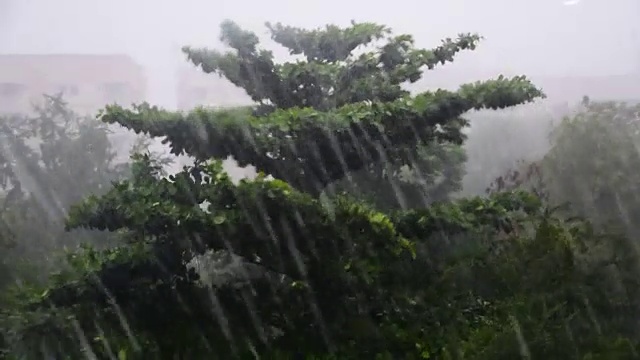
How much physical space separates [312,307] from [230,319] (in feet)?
1.51

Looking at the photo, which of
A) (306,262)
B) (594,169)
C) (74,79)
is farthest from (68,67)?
(306,262)

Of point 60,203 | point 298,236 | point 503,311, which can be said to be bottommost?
point 503,311

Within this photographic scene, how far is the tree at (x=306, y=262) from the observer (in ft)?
9.52

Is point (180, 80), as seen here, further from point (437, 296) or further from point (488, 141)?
point (437, 296)

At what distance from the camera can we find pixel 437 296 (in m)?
3.63

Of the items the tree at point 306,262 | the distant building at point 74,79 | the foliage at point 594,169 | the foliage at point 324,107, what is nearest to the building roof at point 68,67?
the distant building at point 74,79

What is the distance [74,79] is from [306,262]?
12.9 meters

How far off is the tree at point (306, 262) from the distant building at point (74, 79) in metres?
11.1

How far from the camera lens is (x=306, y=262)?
10.8 ft

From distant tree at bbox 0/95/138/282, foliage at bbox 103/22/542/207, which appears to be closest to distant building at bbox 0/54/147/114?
distant tree at bbox 0/95/138/282

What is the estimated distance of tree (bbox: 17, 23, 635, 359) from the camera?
2.90 m

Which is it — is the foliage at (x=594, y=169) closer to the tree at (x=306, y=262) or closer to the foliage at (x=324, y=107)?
the tree at (x=306, y=262)

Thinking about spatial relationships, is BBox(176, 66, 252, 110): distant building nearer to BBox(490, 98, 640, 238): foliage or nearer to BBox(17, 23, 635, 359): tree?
BBox(490, 98, 640, 238): foliage

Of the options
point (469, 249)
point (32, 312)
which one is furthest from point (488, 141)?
point (32, 312)
